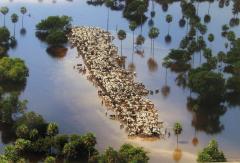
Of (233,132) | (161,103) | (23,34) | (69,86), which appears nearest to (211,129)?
(233,132)

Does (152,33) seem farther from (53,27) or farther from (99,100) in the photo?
(99,100)

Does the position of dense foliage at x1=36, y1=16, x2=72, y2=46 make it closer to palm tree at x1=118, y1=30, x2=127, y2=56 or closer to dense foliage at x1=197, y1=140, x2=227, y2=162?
palm tree at x1=118, y1=30, x2=127, y2=56

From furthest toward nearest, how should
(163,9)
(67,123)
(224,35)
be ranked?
(163,9) → (224,35) → (67,123)

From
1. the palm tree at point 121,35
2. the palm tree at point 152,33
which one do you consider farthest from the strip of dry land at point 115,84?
the palm tree at point 152,33

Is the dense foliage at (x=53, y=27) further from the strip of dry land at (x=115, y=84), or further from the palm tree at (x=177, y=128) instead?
the palm tree at (x=177, y=128)

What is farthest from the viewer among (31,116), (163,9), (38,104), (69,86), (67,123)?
(163,9)

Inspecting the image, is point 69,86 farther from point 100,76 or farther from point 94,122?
point 94,122

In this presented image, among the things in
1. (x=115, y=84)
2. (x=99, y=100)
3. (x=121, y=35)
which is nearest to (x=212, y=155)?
(x=99, y=100)
